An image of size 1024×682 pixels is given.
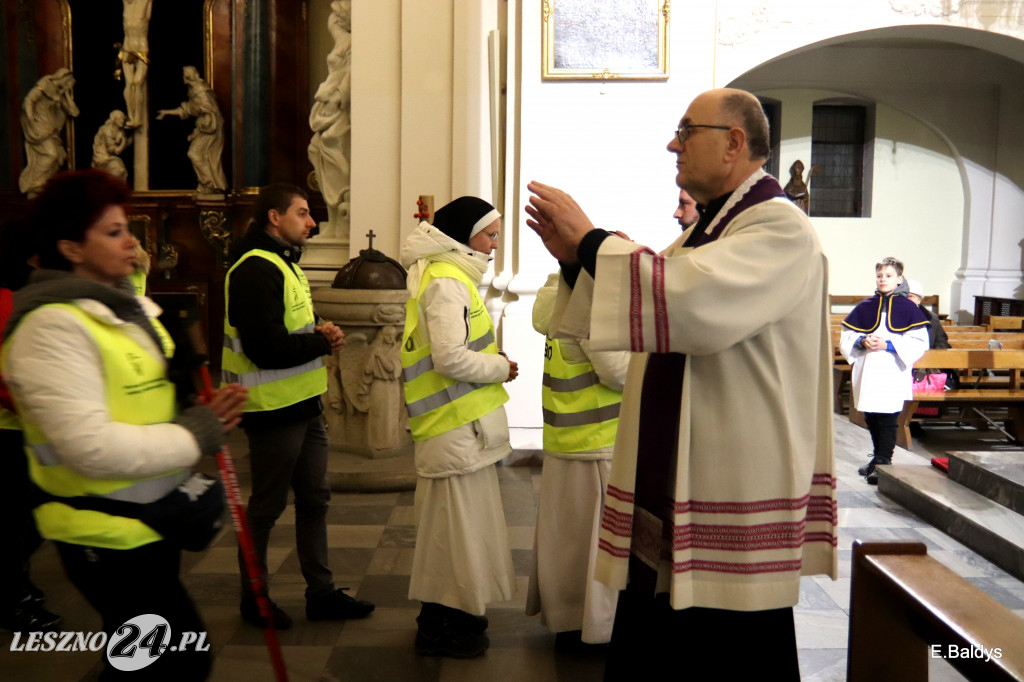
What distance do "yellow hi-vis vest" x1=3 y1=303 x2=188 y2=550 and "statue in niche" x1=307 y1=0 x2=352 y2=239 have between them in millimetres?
6498

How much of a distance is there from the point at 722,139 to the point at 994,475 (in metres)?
3.82

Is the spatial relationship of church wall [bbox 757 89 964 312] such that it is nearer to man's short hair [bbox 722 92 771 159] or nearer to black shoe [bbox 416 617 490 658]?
black shoe [bbox 416 617 490 658]

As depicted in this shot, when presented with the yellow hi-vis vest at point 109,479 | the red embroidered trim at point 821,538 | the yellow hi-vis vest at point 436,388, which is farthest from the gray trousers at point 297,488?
the red embroidered trim at point 821,538

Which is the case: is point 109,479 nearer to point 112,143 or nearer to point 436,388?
point 436,388

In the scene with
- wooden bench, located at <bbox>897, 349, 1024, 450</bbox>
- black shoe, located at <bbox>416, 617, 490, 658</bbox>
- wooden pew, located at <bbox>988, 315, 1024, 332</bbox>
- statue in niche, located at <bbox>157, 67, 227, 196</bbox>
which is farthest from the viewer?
statue in niche, located at <bbox>157, 67, 227, 196</bbox>

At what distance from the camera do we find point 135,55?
1127 cm

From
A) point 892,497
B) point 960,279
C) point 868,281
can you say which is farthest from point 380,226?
point 960,279

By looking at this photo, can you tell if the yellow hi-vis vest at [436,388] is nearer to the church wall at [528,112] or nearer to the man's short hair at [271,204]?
the man's short hair at [271,204]

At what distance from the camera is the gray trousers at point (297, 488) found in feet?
10.7

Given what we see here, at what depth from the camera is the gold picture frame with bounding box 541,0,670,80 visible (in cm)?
624

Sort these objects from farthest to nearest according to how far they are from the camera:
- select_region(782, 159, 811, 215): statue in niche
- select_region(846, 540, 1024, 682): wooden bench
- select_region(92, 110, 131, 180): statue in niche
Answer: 1. select_region(782, 159, 811, 215): statue in niche
2. select_region(92, 110, 131, 180): statue in niche
3. select_region(846, 540, 1024, 682): wooden bench

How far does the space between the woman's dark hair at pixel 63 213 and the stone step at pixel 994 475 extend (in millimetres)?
4633

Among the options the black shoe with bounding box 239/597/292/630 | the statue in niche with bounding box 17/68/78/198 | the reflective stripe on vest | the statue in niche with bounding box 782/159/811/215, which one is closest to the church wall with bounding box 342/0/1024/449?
the black shoe with bounding box 239/597/292/630

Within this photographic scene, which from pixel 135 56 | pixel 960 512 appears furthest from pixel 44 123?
pixel 960 512
